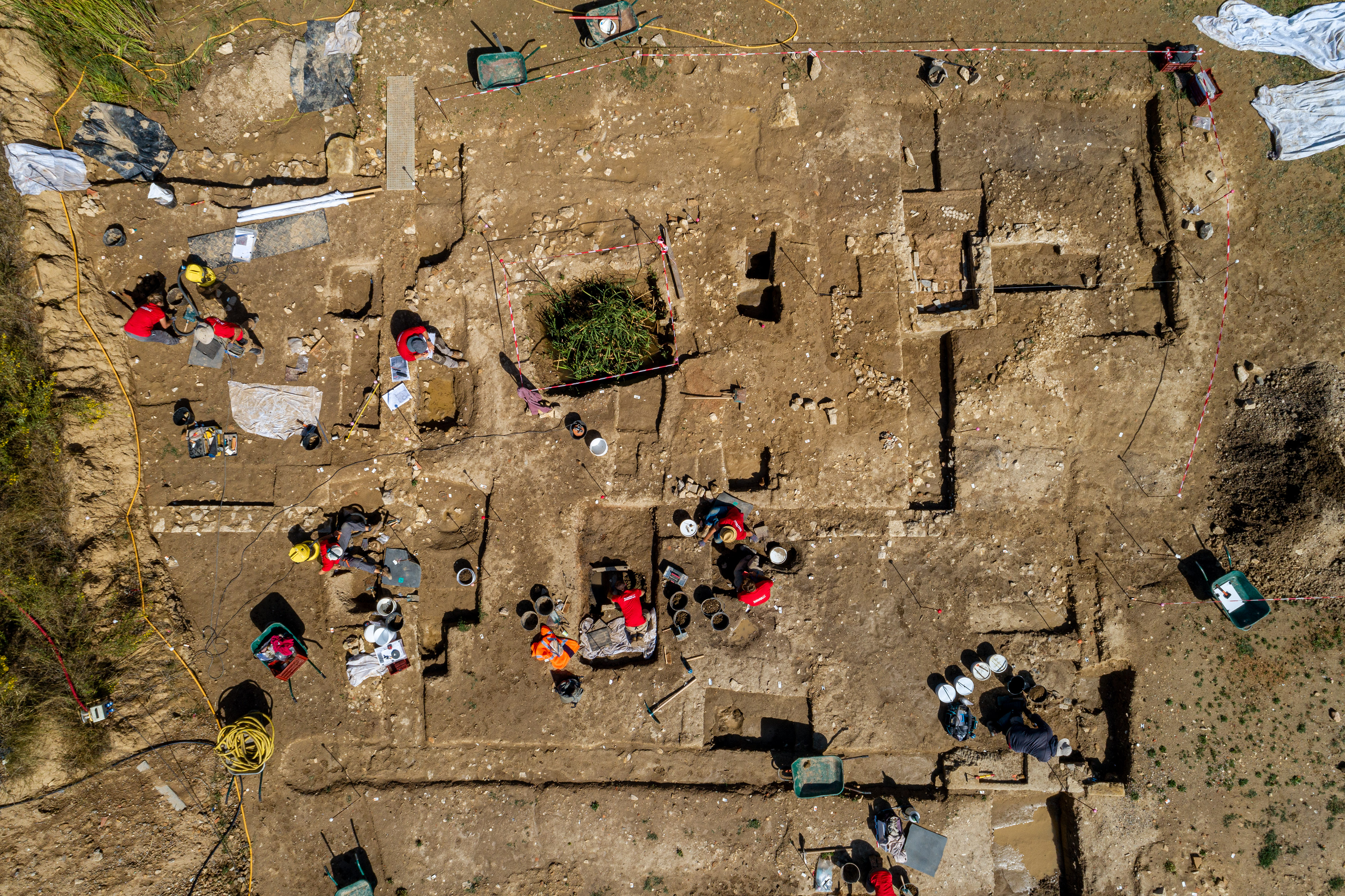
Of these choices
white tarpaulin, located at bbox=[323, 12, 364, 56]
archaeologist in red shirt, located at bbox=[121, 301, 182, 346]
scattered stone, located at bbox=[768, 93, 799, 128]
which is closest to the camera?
archaeologist in red shirt, located at bbox=[121, 301, 182, 346]

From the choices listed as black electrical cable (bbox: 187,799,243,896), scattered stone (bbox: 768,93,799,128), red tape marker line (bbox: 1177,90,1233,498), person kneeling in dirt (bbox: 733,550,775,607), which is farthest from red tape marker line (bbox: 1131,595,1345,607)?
black electrical cable (bbox: 187,799,243,896)

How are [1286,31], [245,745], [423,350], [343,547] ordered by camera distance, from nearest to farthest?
[245,745] → [343,547] → [423,350] → [1286,31]

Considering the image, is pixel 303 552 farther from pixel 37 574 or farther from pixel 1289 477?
pixel 1289 477

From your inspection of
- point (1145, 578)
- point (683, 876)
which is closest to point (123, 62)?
A: point (683, 876)

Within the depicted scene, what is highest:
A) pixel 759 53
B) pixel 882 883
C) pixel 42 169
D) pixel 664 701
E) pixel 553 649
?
pixel 759 53

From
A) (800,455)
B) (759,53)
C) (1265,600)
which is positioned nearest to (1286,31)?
(759,53)

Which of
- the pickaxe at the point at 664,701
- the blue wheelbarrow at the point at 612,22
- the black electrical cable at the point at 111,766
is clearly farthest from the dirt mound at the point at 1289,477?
the black electrical cable at the point at 111,766

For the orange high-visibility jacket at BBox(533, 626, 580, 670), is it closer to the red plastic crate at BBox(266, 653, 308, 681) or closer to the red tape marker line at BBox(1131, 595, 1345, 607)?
the red plastic crate at BBox(266, 653, 308, 681)
